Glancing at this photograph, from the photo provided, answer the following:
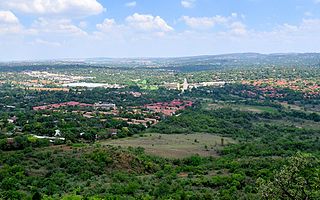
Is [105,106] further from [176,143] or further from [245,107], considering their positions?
[176,143]

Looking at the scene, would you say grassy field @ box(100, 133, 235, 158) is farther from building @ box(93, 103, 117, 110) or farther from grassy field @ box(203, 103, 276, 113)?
Result: building @ box(93, 103, 117, 110)

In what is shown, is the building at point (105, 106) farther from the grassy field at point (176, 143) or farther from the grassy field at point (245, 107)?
the grassy field at point (176, 143)

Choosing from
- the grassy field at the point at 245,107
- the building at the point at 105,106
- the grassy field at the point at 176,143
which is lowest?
the grassy field at the point at 245,107

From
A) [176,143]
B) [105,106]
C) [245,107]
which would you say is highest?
[176,143]

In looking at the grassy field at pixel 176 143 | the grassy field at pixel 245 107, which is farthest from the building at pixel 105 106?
the grassy field at pixel 176 143

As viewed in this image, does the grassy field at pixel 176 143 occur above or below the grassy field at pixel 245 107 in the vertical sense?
above

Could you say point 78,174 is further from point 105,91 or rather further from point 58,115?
point 105,91

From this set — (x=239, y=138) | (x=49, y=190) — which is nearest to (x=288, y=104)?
(x=239, y=138)

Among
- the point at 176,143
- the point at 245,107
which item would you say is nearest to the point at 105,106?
the point at 245,107

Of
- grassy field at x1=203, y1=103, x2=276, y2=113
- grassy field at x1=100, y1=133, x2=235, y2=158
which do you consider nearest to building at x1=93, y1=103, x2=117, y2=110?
grassy field at x1=203, y1=103, x2=276, y2=113
